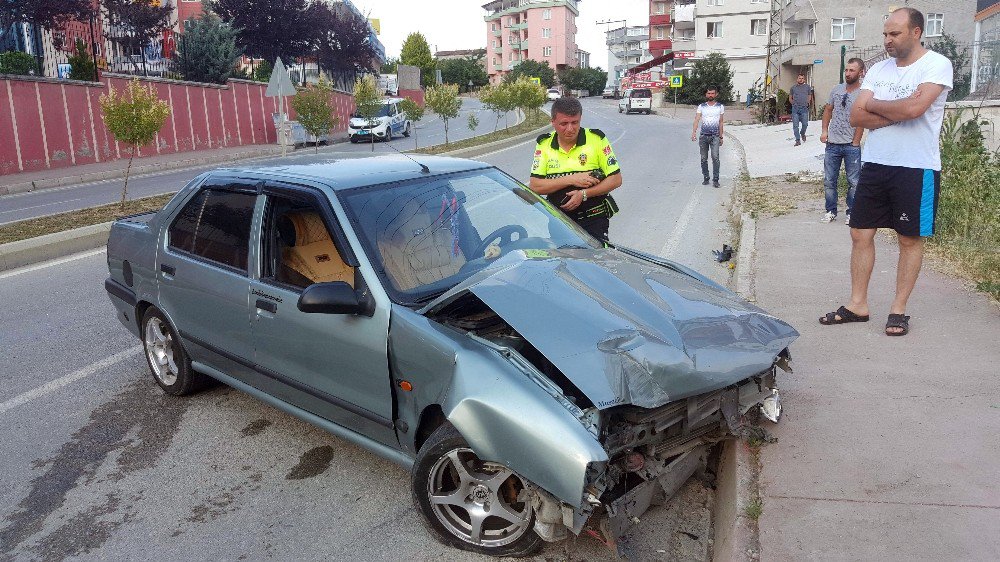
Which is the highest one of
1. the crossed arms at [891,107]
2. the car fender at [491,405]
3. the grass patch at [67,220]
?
the crossed arms at [891,107]

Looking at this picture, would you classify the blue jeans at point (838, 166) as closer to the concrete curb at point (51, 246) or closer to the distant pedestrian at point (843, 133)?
the distant pedestrian at point (843, 133)

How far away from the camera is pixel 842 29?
49.9 metres

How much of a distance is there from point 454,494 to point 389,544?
16.2 inches

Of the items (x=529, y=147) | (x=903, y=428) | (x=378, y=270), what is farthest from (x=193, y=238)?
(x=529, y=147)

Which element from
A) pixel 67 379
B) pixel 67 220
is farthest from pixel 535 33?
pixel 67 379

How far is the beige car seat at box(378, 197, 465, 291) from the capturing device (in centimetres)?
374

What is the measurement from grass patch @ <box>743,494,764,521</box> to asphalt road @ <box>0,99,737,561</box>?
275 millimetres

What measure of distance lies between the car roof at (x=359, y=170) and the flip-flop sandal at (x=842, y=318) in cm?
264

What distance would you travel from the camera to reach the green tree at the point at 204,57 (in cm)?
3297

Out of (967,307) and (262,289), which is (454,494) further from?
(967,307)

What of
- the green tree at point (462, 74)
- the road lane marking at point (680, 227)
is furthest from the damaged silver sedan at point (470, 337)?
the green tree at point (462, 74)

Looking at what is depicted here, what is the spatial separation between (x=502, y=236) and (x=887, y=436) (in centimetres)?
209

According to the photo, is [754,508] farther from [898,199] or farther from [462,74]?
[462,74]

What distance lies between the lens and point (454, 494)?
3.31 meters
